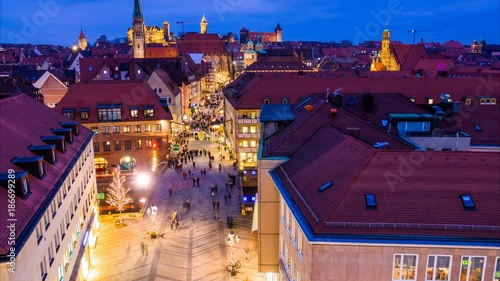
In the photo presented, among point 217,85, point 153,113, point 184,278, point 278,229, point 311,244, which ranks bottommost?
point 184,278

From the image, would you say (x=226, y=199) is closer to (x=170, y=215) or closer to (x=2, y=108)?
(x=170, y=215)

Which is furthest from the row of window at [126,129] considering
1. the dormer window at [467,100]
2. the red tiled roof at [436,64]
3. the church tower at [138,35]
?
the church tower at [138,35]

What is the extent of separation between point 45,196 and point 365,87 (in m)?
50.4

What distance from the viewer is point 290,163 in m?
28.2

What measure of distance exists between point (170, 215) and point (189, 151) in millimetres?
25952

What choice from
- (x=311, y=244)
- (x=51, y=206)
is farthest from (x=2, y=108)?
(x=311, y=244)

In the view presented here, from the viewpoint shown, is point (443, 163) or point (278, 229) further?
point (278, 229)

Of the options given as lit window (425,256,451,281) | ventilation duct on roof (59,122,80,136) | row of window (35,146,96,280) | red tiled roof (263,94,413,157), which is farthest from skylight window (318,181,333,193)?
ventilation duct on roof (59,122,80,136)

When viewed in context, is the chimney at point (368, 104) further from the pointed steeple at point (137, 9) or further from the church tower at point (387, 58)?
the pointed steeple at point (137, 9)

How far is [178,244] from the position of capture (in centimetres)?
3891

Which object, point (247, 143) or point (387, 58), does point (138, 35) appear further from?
point (247, 143)

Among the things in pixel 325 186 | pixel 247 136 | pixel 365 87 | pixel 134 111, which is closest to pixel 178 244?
pixel 325 186

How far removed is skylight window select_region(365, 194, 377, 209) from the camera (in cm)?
1998

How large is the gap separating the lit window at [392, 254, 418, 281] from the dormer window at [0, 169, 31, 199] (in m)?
17.5
